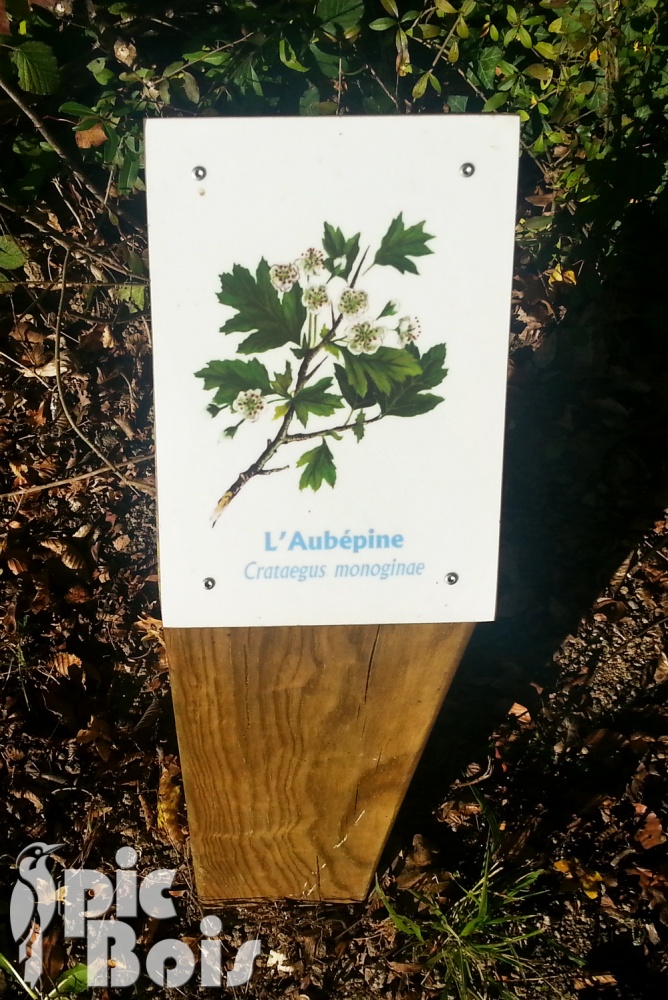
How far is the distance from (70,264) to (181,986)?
2292mm

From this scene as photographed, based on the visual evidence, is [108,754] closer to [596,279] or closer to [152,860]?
[152,860]

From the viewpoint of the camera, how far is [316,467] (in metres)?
1.32

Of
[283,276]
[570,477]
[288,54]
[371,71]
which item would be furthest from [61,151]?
[570,477]

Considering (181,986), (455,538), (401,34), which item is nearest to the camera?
(455,538)

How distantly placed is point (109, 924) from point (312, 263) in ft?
6.73

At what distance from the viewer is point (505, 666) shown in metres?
2.32

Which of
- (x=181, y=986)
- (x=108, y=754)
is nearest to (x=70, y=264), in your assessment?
(x=108, y=754)

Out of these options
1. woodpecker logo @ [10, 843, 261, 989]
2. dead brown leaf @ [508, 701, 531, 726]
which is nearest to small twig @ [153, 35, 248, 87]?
dead brown leaf @ [508, 701, 531, 726]

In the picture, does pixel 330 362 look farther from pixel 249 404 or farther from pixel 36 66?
pixel 36 66

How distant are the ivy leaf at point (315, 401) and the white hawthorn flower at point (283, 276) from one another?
0.19m

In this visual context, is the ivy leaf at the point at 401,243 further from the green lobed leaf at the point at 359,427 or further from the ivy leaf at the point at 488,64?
the ivy leaf at the point at 488,64

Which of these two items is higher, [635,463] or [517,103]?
[517,103]

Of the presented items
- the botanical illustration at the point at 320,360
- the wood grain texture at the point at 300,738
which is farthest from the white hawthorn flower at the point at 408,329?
the wood grain texture at the point at 300,738

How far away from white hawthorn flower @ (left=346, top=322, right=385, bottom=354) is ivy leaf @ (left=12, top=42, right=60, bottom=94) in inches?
39.7
